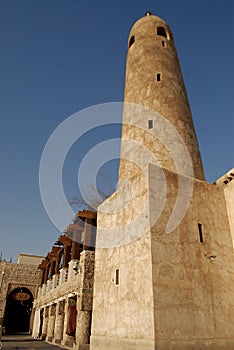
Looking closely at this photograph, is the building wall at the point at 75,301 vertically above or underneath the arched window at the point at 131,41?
underneath

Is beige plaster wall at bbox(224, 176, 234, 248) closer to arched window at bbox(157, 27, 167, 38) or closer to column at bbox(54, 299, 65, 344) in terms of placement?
arched window at bbox(157, 27, 167, 38)

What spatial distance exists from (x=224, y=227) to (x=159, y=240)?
274cm

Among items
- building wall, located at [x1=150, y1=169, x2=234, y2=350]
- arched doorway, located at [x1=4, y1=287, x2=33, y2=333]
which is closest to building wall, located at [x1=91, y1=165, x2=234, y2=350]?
building wall, located at [x1=150, y1=169, x2=234, y2=350]

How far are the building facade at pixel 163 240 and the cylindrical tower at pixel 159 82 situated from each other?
1.9 inches

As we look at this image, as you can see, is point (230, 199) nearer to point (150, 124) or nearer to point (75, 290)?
point (150, 124)

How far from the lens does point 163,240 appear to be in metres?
7.93

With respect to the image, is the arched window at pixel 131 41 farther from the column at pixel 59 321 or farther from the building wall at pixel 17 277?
the building wall at pixel 17 277

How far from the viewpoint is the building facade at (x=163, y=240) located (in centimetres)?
734

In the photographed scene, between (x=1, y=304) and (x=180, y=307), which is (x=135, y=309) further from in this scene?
(x=1, y=304)

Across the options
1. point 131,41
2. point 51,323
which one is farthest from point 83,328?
point 131,41

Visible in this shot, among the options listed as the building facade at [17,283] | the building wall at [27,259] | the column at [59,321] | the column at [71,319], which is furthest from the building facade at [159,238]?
the building wall at [27,259]

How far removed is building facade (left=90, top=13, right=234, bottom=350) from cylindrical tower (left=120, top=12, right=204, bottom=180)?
0.05 meters

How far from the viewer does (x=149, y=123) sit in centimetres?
1094

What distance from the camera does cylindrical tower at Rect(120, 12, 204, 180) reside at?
10883mm
